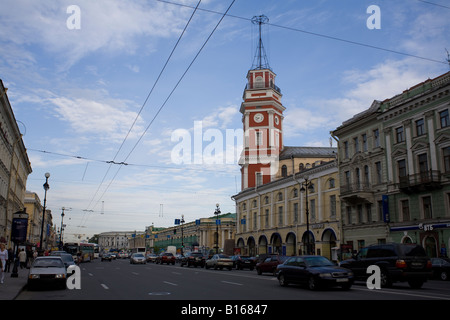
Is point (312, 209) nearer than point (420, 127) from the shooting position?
No

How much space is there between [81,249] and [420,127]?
48450 millimetres

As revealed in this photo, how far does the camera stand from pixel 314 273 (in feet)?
51.9

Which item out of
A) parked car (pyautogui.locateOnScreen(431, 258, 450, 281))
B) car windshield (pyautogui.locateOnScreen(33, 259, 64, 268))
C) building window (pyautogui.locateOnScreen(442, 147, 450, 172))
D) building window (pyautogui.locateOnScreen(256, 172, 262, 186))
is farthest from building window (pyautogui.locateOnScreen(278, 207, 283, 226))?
car windshield (pyautogui.locateOnScreen(33, 259, 64, 268))

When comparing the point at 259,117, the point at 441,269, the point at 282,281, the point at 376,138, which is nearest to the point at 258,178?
the point at 259,117

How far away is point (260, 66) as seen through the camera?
72312mm

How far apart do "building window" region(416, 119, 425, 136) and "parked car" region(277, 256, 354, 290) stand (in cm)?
2138

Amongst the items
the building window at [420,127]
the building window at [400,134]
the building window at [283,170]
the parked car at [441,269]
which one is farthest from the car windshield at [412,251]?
the building window at [283,170]

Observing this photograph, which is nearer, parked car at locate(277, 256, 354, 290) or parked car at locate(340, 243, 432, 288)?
parked car at locate(277, 256, 354, 290)

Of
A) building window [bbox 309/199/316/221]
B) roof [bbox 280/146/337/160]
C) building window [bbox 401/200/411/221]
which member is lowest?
building window [bbox 401/200/411/221]

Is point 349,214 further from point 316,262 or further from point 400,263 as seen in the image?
point 316,262

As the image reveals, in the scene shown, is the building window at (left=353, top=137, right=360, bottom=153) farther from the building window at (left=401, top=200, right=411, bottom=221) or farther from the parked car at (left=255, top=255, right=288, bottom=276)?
the parked car at (left=255, top=255, right=288, bottom=276)

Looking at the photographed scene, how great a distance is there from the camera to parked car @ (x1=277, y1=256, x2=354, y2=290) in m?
15.5

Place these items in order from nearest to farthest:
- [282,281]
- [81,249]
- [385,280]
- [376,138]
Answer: [385,280], [282,281], [376,138], [81,249]
